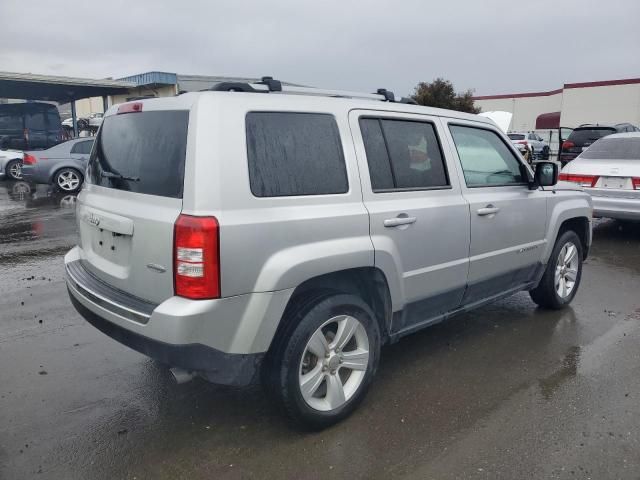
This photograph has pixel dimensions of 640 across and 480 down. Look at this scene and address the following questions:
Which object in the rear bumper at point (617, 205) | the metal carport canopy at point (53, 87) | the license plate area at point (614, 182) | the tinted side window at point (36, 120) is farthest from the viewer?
the tinted side window at point (36, 120)

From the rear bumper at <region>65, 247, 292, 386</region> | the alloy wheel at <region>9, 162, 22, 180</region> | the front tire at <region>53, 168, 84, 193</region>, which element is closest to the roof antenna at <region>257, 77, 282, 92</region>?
the rear bumper at <region>65, 247, 292, 386</region>

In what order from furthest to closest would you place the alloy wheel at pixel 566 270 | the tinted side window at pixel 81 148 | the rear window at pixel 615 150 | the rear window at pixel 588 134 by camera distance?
Answer: the rear window at pixel 588 134
the tinted side window at pixel 81 148
the rear window at pixel 615 150
the alloy wheel at pixel 566 270

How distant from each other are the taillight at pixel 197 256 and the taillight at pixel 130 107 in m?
0.96

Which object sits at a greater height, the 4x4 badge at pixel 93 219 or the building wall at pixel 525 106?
the building wall at pixel 525 106

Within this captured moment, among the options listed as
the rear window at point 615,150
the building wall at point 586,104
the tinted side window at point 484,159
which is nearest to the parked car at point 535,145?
the building wall at point 586,104

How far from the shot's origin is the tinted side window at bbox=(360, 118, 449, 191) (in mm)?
3336

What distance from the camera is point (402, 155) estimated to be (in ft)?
11.6

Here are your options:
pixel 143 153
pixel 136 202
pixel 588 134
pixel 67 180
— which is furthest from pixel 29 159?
pixel 588 134

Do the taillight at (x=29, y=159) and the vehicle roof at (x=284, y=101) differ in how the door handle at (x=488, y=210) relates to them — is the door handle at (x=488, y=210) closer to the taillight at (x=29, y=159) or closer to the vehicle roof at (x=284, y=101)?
the vehicle roof at (x=284, y=101)

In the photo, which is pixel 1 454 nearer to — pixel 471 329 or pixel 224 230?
pixel 224 230

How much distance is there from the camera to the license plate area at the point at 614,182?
7805mm

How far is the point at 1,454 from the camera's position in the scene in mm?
2869

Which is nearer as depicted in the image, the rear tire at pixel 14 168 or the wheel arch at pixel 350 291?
the wheel arch at pixel 350 291

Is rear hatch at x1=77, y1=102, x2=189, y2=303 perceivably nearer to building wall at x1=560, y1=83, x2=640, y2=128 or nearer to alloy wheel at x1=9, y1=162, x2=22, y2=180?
alloy wheel at x1=9, y1=162, x2=22, y2=180
